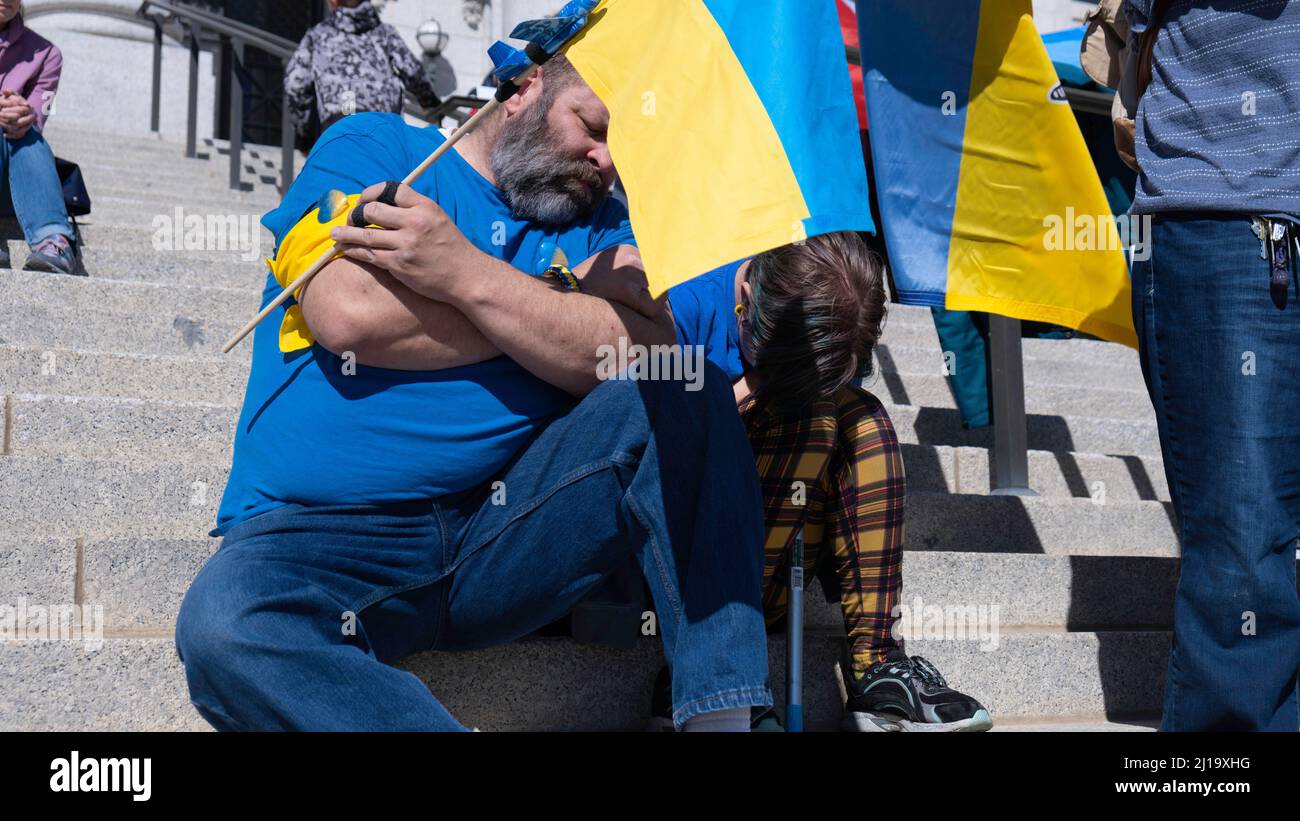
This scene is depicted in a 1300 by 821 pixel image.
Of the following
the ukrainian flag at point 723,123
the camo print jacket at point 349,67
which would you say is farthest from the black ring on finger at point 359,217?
the camo print jacket at point 349,67

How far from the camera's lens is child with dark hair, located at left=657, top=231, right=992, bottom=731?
8.79 feet

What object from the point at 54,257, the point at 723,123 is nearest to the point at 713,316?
the point at 723,123

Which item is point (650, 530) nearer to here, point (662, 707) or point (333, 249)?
point (662, 707)

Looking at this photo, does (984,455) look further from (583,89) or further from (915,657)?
(583,89)

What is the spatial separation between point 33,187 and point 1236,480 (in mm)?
→ 4138

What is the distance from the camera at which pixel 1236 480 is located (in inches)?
97.7

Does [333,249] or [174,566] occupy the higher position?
[333,249]

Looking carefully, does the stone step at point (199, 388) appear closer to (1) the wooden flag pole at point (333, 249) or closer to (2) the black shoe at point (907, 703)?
(1) the wooden flag pole at point (333, 249)

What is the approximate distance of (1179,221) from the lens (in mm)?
2566

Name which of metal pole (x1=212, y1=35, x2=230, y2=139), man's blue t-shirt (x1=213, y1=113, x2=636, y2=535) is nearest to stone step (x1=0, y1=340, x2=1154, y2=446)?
man's blue t-shirt (x1=213, y1=113, x2=636, y2=535)

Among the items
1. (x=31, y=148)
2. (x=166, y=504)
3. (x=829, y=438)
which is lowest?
(x=166, y=504)

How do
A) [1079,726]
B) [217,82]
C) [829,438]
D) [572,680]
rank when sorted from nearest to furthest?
[572,680]
[829,438]
[1079,726]
[217,82]

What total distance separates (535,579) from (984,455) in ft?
7.61

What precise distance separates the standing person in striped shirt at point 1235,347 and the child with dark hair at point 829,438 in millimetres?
469
